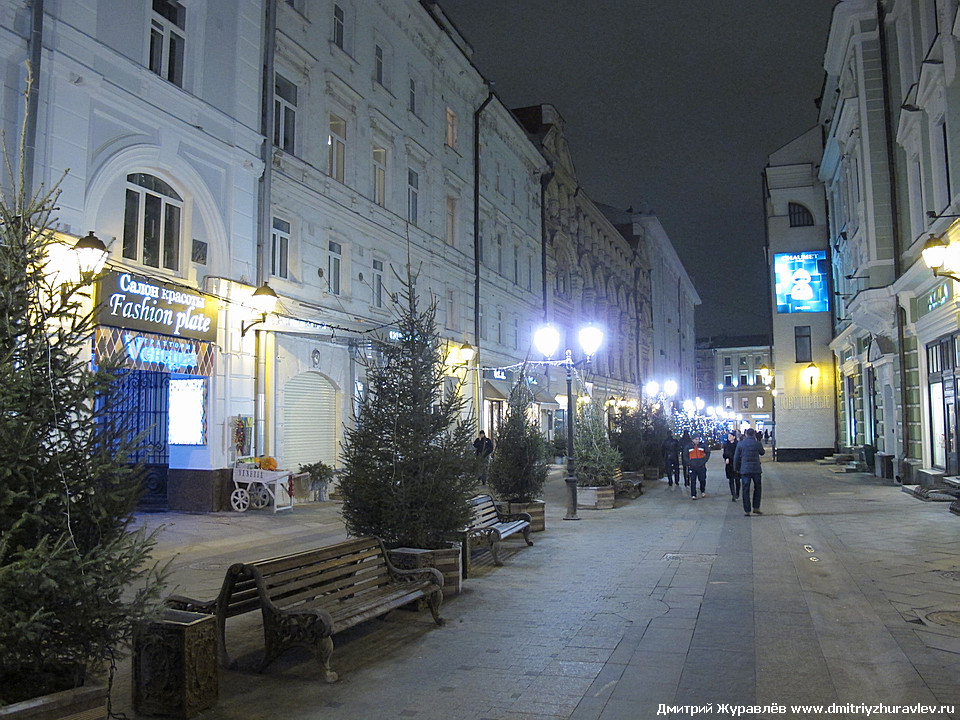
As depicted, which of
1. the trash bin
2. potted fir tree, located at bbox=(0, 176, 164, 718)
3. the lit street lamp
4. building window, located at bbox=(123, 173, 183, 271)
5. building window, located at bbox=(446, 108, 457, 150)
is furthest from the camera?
building window, located at bbox=(446, 108, 457, 150)

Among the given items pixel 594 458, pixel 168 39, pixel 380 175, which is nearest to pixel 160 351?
pixel 168 39

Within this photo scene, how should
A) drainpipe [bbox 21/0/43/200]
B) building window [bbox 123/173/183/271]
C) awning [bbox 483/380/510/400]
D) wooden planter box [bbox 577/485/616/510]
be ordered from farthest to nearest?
awning [bbox 483/380/510/400], wooden planter box [bbox 577/485/616/510], building window [bbox 123/173/183/271], drainpipe [bbox 21/0/43/200]

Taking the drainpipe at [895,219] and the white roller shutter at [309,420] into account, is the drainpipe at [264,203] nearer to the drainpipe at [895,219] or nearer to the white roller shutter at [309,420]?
the white roller shutter at [309,420]

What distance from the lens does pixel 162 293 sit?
1412 cm

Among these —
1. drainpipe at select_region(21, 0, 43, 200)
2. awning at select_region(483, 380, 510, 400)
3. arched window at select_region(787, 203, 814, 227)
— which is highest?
arched window at select_region(787, 203, 814, 227)

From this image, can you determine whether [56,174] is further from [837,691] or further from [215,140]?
[837,691]

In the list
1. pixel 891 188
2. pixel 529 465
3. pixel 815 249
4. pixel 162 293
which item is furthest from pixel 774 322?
pixel 162 293

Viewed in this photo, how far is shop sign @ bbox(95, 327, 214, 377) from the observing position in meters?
13.2

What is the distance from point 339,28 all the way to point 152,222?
30.9ft

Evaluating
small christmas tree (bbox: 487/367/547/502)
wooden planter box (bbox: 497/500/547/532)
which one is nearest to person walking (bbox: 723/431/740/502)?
small christmas tree (bbox: 487/367/547/502)

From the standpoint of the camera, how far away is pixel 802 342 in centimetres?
4006

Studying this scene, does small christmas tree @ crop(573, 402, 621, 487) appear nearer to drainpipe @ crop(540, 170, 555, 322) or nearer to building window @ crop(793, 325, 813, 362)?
drainpipe @ crop(540, 170, 555, 322)

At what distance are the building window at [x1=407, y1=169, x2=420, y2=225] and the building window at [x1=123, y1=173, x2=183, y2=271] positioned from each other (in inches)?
412

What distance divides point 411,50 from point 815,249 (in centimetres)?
2446
